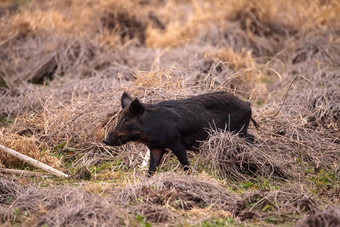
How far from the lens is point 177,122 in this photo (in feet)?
21.6

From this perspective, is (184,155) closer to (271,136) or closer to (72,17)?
(271,136)

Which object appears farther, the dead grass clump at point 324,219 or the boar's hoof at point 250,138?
the boar's hoof at point 250,138

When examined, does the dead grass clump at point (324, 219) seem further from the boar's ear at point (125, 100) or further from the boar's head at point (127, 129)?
the boar's ear at point (125, 100)

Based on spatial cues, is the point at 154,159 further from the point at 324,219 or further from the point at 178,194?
the point at 324,219

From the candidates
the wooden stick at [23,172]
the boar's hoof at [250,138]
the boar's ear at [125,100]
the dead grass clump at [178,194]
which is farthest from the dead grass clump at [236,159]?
the wooden stick at [23,172]

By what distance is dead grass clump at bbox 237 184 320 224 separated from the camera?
521cm

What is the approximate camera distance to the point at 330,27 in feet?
48.1

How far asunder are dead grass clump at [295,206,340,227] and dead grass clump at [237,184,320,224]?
15.0 inches

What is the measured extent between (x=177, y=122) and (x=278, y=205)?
1.79 meters

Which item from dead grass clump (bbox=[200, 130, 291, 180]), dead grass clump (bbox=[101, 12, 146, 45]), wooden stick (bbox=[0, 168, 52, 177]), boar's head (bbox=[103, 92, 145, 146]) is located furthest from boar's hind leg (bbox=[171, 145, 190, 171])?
dead grass clump (bbox=[101, 12, 146, 45])

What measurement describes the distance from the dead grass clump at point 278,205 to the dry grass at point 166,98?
1 centimetres

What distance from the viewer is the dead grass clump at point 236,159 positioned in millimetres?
6645

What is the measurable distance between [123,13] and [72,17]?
175 cm

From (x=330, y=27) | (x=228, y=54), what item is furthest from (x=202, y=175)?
(x=330, y=27)
